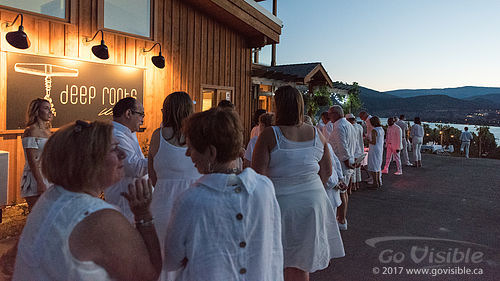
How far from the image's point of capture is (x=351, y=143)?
6.68 m

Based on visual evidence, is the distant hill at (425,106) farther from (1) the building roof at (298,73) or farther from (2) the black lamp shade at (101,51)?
(2) the black lamp shade at (101,51)

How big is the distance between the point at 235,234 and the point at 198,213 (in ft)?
0.60

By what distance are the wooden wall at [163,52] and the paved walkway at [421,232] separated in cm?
423

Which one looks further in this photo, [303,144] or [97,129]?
[303,144]

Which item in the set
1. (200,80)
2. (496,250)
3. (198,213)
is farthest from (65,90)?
(496,250)

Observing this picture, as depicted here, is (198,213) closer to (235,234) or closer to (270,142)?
(235,234)

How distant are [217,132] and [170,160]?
1130 millimetres

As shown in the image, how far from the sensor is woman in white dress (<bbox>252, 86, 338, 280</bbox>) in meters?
2.52

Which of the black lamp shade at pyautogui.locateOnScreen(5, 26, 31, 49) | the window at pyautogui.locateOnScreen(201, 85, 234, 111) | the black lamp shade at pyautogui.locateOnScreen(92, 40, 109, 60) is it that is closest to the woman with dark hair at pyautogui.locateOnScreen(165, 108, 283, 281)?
the black lamp shade at pyautogui.locateOnScreen(5, 26, 31, 49)

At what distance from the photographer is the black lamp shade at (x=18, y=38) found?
15.1 feet

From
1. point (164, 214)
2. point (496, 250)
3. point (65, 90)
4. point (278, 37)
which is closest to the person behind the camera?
point (164, 214)

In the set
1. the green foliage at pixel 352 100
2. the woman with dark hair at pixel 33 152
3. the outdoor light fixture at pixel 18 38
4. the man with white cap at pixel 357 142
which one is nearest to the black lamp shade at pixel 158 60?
the outdoor light fixture at pixel 18 38

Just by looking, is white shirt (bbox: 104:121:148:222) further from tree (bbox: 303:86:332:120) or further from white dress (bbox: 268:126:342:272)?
tree (bbox: 303:86:332:120)

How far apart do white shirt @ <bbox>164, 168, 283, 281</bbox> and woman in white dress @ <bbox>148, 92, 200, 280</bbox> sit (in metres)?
1.11
